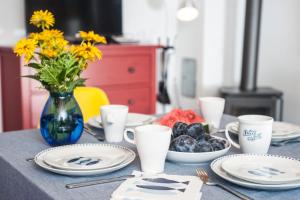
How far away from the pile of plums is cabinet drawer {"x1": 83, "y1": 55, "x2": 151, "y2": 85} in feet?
5.92

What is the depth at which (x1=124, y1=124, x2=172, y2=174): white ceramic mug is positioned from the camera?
1060mm

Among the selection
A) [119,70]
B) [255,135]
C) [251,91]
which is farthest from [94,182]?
[251,91]

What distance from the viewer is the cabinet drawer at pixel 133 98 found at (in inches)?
124

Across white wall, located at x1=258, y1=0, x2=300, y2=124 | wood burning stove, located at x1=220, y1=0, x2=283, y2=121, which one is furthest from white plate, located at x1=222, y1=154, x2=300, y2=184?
white wall, located at x1=258, y1=0, x2=300, y2=124

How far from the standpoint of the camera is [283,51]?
3.66 m

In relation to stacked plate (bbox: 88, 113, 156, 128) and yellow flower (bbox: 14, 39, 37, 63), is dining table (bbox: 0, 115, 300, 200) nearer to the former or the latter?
stacked plate (bbox: 88, 113, 156, 128)

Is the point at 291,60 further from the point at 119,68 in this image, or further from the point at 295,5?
the point at 119,68

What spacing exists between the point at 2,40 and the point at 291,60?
229 cm

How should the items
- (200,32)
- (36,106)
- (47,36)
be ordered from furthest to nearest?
(200,32) < (36,106) < (47,36)

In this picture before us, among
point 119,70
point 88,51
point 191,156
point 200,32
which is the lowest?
point 191,156

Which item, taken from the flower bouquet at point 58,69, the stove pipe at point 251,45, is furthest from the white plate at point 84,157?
the stove pipe at point 251,45

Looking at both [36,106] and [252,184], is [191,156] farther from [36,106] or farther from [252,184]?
[36,106]

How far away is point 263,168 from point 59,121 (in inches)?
25.0

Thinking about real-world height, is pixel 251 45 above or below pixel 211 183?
above
